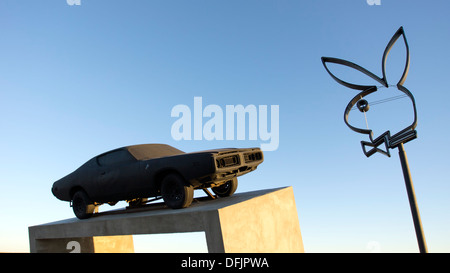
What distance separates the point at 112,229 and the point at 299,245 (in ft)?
15.1

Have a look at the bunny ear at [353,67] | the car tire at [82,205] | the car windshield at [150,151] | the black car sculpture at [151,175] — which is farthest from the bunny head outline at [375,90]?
the car tire at [82,205]

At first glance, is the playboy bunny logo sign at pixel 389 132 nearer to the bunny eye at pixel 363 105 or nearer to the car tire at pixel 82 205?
the bunny eye at pixel 363 105

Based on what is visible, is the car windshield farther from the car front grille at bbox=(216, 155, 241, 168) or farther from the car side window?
the car front grille at bbox=(216, 155, 241, 168)

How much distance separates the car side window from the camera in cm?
770

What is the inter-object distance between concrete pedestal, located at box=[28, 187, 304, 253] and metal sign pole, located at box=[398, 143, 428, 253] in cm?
280

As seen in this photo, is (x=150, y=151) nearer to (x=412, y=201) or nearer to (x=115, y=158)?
(x=115, y=158)

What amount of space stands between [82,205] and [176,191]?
132 inches

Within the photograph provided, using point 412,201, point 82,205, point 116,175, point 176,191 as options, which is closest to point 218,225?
point 176,191

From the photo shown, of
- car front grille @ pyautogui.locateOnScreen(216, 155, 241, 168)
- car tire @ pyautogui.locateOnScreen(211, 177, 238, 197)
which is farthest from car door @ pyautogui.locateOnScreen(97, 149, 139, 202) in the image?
car tire @ pyautogui.locateOnScreen(211, 177, 238, 197)

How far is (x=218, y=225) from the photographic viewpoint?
5.68m

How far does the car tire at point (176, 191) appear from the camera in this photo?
671 cm
